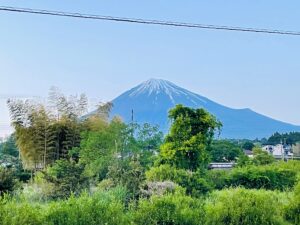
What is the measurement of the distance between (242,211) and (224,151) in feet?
42.4

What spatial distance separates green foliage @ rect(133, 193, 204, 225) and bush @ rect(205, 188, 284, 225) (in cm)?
21

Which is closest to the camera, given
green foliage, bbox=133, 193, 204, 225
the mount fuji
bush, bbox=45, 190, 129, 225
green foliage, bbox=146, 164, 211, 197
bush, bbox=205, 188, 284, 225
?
bush, bbox=45, 190, 129, 225

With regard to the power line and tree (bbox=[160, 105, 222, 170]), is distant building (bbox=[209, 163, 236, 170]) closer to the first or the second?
tree (bbox=[160, 105, 222, 170])

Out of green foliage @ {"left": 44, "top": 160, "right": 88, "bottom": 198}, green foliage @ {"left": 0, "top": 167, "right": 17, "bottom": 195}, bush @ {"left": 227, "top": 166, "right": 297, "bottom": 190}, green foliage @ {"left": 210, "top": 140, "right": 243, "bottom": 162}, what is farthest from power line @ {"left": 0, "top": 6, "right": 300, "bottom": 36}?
green foliage @ {"left": 210, "top": 140, "right": 243, "bottom": 162}

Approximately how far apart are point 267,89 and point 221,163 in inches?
213

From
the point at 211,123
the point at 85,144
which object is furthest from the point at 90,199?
the point at 211,123

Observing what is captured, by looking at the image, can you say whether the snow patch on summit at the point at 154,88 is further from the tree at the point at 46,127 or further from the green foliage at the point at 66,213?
the green foliage at the point at 66,213

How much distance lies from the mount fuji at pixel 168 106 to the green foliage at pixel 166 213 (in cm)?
3964

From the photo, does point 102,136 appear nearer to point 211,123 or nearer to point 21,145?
point 21,145

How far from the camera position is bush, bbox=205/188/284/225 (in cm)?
646

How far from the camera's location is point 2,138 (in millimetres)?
14195

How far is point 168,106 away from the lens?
62938 mm

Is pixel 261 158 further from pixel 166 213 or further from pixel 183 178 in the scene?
pixel 166 213

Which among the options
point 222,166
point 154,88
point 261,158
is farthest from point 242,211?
point 154,88
